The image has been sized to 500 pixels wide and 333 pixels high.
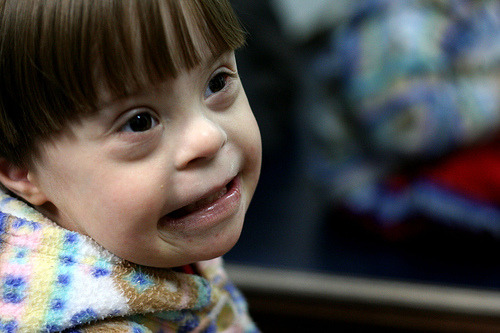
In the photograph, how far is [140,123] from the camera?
1.77ft

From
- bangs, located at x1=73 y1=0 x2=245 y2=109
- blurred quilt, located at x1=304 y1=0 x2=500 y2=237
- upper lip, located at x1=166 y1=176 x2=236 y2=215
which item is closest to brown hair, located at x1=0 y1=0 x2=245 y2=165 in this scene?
bangs, located at x1=73 y1=0 x2=245 y2=109

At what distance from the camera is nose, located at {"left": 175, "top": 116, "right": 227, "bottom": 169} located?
54 cm

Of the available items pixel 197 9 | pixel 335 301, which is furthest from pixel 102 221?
pixel 335 301

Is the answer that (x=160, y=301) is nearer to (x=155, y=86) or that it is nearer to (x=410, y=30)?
(x=155, y=86)

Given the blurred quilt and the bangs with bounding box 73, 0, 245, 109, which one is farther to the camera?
the blurred quilt

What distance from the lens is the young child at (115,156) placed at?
51cm

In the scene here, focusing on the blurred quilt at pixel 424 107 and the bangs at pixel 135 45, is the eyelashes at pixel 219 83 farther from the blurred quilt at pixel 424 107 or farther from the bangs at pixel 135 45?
the blurred quilt at pixel 424 107

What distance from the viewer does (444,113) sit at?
3.93 feet

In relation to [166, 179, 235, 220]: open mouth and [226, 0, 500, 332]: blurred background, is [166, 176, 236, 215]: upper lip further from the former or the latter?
[226, 0, 500, 332]: blurred background

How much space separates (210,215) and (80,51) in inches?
7.3

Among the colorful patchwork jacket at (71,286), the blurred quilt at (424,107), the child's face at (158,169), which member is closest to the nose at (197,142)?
the child's face at (158,169)

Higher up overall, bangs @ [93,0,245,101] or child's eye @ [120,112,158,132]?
bangs @ [93,0,245,101]

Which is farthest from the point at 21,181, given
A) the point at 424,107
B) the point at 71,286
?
the point at 424,107

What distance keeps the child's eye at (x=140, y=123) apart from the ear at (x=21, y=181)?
0.12m
